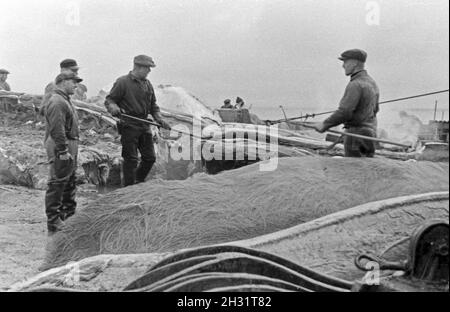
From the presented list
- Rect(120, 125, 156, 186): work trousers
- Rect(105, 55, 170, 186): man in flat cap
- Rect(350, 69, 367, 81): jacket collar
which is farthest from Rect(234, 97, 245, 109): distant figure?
Rect(350, 69, 367, 81): jacket collar

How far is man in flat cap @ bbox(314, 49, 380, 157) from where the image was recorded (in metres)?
4.40

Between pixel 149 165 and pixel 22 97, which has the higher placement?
pixel 22 97

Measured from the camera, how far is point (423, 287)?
2275 mm

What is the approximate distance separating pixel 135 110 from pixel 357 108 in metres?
2.13

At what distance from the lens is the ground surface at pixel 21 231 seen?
4086 mm

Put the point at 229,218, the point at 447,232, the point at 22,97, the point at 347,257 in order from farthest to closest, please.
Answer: the point at 22,97 < the point at 229,218 < the point at 347,257 < the point at 447,232

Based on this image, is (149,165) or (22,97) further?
(22,97)

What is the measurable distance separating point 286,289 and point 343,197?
124 cm

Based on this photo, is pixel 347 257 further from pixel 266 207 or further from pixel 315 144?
pixel 315 144

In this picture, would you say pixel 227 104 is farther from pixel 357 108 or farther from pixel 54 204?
pixel 357 108

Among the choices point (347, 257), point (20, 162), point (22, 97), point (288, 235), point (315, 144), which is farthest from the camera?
point (22, 97)

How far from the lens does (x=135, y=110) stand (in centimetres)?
548

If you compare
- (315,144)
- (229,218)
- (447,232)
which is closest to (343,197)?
(229,218)
